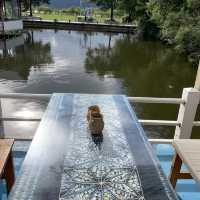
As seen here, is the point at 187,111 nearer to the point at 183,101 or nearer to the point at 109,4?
the point at 183,101

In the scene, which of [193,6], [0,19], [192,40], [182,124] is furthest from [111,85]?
[0,19]

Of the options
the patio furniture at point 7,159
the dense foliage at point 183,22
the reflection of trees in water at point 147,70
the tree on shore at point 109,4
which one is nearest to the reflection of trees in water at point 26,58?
the reflection of trees in water at point 147,70

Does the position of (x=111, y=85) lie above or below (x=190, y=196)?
below

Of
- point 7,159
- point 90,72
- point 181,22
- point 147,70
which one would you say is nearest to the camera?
point 7,159

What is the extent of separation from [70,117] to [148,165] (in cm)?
85

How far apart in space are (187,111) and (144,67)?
13302mm

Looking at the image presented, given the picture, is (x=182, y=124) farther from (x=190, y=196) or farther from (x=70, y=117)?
(x=70, y=117)

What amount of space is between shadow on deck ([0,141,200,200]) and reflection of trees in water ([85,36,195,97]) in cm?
824

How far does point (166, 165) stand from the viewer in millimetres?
2768

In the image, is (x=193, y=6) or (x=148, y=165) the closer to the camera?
(x=148, y=165)

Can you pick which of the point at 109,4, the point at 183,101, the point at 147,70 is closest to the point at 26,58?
the point at 147,70

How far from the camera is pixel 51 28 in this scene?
93.7ft

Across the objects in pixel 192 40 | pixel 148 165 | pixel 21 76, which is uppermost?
pixel 148 165

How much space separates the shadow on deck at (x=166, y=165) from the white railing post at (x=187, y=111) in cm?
27
